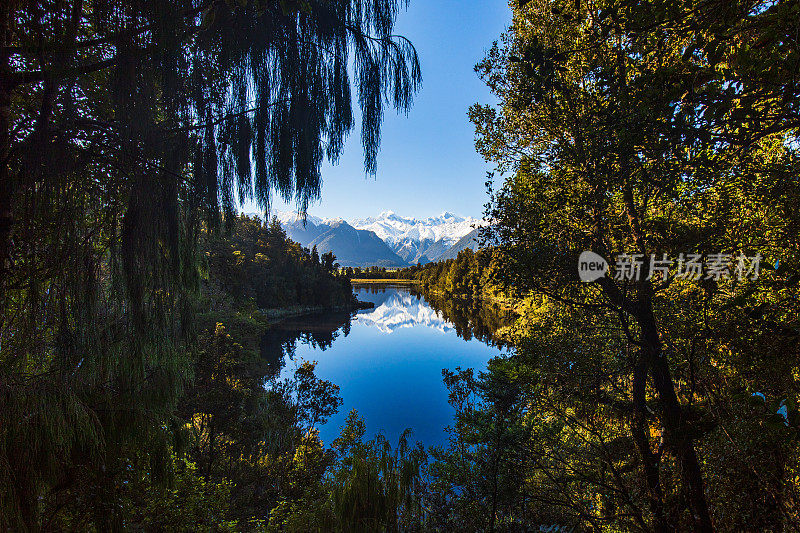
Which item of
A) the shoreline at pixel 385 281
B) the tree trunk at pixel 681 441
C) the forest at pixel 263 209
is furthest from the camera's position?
the shoreline at pixel 385 281

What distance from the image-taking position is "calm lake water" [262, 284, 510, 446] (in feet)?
53.9

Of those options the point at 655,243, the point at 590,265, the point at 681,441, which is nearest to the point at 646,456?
the point at 681,441

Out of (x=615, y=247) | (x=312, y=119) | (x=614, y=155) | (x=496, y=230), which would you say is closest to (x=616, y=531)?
(x=615, y=247)

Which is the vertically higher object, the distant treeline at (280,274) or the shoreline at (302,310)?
the distant treeline at (280,274)

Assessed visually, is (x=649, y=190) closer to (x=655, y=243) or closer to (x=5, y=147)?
(x=655, y=243)

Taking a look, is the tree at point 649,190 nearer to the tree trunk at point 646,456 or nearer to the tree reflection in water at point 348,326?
the tree trunk at point 646,456

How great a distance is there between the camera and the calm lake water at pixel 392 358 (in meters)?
16.4

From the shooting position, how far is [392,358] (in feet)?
95.4

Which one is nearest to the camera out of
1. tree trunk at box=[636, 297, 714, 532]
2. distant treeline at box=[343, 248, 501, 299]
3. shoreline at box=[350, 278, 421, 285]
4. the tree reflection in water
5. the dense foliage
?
the dense foliage

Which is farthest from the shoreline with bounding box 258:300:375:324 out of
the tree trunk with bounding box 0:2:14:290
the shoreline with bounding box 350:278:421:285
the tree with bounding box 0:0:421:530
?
the shoreline with bounding box 350:278:421:285

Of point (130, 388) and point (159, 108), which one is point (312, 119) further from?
point (130, 388)

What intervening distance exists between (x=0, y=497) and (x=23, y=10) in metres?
2.30

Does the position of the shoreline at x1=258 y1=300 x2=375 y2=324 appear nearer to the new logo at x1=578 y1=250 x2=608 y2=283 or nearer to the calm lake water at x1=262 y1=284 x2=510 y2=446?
the calm lake water at x1=262 y1=284 x2=510 y2=446

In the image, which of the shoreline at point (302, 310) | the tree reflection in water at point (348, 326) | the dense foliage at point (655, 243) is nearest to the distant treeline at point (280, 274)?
the shoreline at point (302, 310)
